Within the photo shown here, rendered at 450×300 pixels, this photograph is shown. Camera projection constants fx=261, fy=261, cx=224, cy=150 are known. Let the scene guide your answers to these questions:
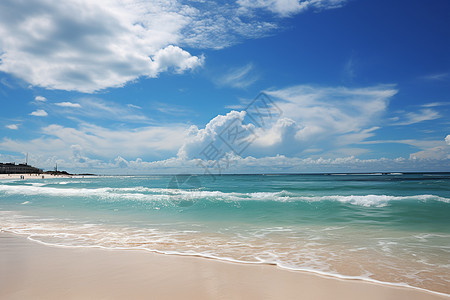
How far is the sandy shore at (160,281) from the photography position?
3.60 m

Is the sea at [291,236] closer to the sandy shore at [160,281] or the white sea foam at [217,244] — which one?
the white sea foam at [217,244]

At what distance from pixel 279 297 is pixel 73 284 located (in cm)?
303

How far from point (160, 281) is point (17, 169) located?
427 feet

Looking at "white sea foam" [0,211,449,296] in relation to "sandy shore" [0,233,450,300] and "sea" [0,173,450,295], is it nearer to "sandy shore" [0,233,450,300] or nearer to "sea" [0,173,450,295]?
"sea" [0,173,450,295]

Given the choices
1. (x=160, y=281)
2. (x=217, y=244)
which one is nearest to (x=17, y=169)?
(x=217, y=244)

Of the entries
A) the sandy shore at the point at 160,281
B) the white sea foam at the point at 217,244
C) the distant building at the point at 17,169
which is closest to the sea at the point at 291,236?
the white sea foam at the point at 217,244

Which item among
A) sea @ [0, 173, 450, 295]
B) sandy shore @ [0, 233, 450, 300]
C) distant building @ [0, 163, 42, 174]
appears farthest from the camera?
distant building @ [0, 163, 42, 174]

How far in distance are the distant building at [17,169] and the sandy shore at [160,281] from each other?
122936 millimetres

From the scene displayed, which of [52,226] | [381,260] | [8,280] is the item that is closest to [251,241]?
[381,260]

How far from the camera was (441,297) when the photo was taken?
3.65m

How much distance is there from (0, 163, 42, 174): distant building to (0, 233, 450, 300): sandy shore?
403 ft

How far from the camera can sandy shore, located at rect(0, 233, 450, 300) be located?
11.8 feet

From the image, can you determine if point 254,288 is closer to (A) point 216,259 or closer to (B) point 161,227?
(A) point 216,259

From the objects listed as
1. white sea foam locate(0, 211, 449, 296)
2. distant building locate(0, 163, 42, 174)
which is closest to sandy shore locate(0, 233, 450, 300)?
white sea foam locate(0, 211, 449, 296)
